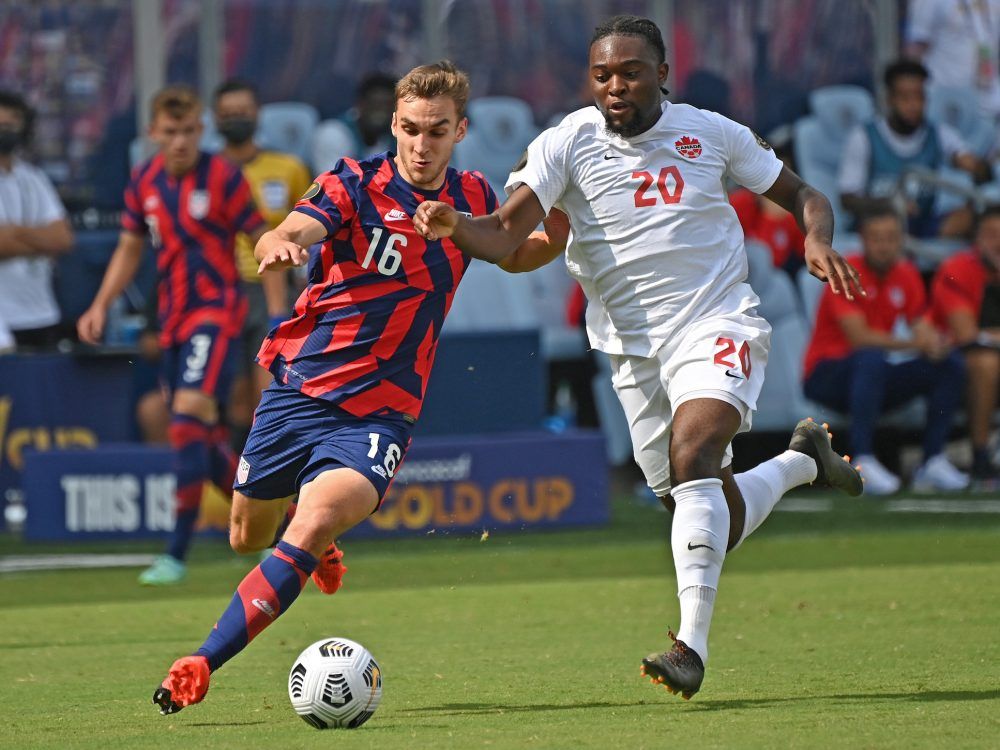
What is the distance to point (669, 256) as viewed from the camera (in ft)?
21.0

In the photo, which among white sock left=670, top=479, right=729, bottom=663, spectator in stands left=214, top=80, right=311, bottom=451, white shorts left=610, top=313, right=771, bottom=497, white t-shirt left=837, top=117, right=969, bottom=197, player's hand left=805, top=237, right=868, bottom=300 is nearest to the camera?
white sock left=670, top=479, right=729, bottom=663

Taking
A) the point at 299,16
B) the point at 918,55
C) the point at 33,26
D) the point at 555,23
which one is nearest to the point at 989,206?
the point at 918,55

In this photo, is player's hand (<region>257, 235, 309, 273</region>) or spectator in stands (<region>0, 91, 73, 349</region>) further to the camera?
spectator in stands (<region>0, 91, 73, 349</region>)

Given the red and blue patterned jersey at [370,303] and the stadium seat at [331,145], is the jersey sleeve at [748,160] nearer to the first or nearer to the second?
the red and blue patterned jersey at [370,303]

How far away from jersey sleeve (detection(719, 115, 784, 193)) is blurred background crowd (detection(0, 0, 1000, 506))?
5579 mm

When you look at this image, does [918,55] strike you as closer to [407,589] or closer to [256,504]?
[407,589]

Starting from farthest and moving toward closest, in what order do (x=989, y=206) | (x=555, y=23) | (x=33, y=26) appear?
(x=555, y=23), (x=33, y=26), (x=989, y=206)

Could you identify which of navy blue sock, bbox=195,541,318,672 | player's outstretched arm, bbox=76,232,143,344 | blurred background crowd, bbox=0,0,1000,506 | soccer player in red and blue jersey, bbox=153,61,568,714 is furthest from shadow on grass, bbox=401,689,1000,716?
blurred background crowd, bbox=0,0,1000,506

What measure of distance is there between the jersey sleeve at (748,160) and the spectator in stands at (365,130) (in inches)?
287

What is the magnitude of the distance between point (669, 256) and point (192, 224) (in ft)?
14.3

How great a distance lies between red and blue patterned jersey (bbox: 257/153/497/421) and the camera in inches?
246

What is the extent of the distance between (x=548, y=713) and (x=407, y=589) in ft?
13.0

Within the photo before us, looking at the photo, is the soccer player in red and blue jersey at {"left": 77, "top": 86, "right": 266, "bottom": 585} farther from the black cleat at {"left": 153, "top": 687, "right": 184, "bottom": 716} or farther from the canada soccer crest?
the black cleat at {"left": 153, "top": 687, "right": 184, "bottom": 716}

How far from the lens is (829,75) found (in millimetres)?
16875
